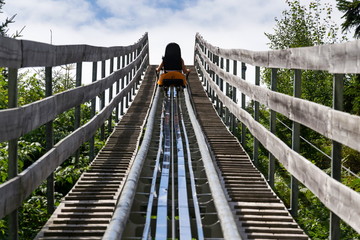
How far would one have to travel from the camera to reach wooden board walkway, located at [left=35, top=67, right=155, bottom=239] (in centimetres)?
567

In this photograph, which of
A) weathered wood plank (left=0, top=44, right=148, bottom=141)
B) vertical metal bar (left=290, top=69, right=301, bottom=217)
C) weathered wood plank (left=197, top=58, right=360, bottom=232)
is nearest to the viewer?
weathered wood plank (left=197, top=58, right=360, bottom=232)

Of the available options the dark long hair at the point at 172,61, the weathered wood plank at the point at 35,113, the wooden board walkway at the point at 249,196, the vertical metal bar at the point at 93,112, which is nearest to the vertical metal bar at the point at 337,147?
the wooden board walkway at the point at 249,196

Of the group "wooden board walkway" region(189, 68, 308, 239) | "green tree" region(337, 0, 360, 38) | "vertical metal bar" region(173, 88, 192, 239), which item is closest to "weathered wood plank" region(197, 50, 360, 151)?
"wooden board walkway" region(189, 68, 308, 239)

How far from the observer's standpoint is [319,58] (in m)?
5.21

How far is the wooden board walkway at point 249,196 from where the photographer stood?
5.84 m

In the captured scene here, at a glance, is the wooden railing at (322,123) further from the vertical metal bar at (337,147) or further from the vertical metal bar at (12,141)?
the vertical metal bar at (12,141)

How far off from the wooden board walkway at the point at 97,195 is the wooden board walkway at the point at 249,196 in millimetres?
1271

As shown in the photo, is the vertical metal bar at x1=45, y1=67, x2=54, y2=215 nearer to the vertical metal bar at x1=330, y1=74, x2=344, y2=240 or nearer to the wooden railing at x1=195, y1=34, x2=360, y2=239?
the wooden railing at x1=195, y1=34, x2=360, y2=239

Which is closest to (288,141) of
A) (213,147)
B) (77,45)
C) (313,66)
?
(213,147)

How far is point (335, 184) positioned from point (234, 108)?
Answer: 640 cm

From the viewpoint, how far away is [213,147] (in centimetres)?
978

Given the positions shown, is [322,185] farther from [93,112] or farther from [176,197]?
[93,112]

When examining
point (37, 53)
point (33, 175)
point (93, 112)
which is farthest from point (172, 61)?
point (33, 175)

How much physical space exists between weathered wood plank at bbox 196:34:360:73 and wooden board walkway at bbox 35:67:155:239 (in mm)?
2255
